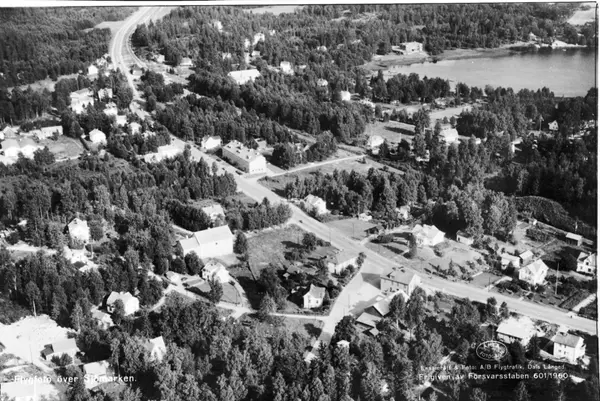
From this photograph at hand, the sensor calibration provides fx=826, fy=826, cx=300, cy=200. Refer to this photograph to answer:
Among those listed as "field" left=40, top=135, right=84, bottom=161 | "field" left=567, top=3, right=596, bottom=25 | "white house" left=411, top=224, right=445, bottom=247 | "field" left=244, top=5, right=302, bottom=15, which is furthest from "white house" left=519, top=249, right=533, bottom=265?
"field" left=40, top=135, right=84, bottom=161

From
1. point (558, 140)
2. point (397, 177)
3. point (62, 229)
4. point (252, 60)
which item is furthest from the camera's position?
point (252, 60)

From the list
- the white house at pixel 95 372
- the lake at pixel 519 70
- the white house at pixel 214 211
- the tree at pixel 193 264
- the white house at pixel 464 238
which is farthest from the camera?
the lake at pixel 519 70

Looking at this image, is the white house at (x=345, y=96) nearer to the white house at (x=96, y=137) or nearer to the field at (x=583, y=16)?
the field at (x=583, y=16)

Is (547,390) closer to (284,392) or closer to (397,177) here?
(284,392)

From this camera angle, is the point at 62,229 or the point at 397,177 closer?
the point at 62,229

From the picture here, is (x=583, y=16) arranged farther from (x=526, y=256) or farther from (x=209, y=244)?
(x=209, y=244)

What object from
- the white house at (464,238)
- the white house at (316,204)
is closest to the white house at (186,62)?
the white house at (316,204)

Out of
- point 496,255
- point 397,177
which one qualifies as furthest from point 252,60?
point 496,255
